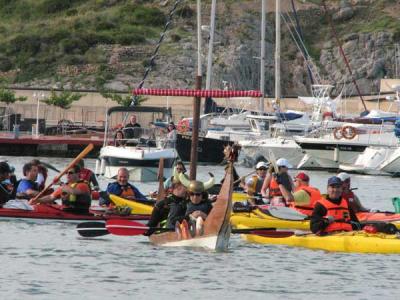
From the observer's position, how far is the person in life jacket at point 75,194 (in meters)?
29.0

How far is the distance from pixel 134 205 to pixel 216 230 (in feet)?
19.9

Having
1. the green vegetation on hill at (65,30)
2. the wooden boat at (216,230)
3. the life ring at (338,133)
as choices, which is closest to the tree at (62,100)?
the green vegetation on hill at (65,30)

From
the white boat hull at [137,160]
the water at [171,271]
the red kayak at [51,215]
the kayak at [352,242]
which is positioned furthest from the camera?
the white boat hull at [137,160]

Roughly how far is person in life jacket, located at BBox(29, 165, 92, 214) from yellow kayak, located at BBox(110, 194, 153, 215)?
113 centimetres

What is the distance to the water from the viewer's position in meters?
22.6

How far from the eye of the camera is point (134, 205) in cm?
3056

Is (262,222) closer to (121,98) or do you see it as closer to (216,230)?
(216,230)

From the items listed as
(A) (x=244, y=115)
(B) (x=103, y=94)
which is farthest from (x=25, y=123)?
(A) (x=244, y=115)

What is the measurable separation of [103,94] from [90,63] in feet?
48.9

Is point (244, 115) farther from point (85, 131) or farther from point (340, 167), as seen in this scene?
point (340, 167)

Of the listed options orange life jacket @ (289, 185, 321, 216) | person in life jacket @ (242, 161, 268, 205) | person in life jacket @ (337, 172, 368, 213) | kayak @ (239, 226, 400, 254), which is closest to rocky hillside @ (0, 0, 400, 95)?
person in life jacket @ (242, 161, 268, 205)

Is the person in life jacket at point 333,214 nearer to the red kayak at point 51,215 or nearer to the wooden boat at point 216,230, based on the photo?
the wooden boat at point 216,230

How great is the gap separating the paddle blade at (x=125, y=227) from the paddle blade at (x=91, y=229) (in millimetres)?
284

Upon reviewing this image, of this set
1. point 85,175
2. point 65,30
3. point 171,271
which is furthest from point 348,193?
point 65,30
